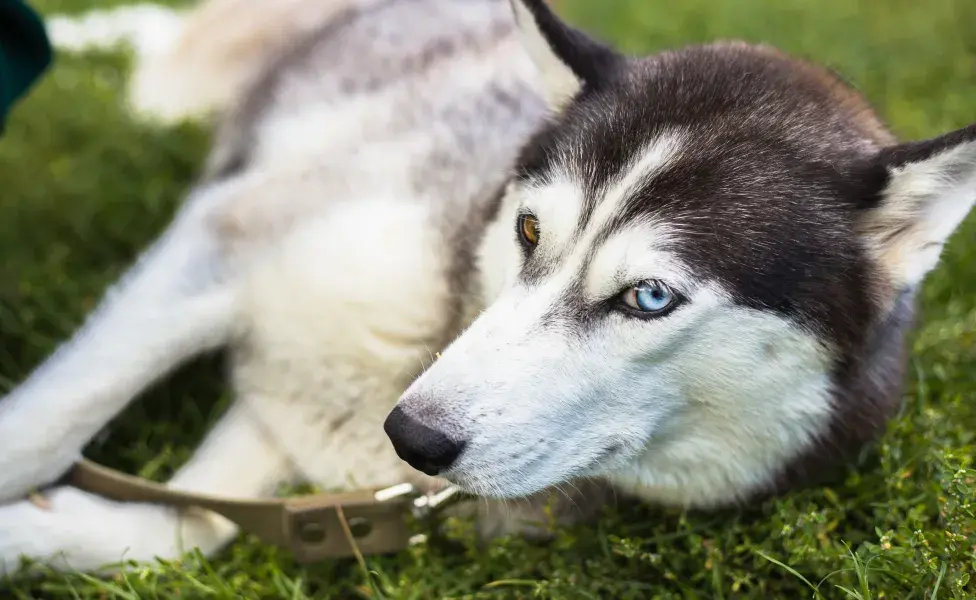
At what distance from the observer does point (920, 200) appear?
185cm

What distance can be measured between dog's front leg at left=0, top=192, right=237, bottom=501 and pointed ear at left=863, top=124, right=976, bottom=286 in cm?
187

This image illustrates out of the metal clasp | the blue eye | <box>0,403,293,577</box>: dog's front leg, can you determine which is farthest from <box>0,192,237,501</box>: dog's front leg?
the blue eye

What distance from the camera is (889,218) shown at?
190cm

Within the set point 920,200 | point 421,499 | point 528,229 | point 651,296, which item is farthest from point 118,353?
point 920,200

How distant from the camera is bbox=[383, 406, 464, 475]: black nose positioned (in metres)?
1.73

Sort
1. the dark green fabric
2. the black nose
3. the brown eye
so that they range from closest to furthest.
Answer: the black nose → the brown eye → the dark green fabric

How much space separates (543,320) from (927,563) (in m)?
1.04

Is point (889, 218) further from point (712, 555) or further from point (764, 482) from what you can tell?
point (712, 555)

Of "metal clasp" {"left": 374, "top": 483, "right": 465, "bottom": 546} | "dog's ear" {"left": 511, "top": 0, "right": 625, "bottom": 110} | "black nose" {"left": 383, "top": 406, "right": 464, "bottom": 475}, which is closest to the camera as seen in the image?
"black nose" {"left": 383, "top": 406, "right": 464, "bottom": 475}

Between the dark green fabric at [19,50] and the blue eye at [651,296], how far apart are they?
2.01 metres

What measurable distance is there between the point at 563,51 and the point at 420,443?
110cm

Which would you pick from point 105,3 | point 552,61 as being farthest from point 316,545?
point 105,3

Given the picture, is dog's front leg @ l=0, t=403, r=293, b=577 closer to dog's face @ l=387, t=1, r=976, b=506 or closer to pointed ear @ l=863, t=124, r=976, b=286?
dog's face @ l=387, t=1, r=976, b=506

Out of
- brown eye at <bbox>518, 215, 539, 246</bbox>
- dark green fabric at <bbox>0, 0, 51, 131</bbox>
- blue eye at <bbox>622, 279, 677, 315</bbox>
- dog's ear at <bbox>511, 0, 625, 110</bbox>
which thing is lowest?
blue eye at <bbox>622, 279, 677, 315</bbox>
